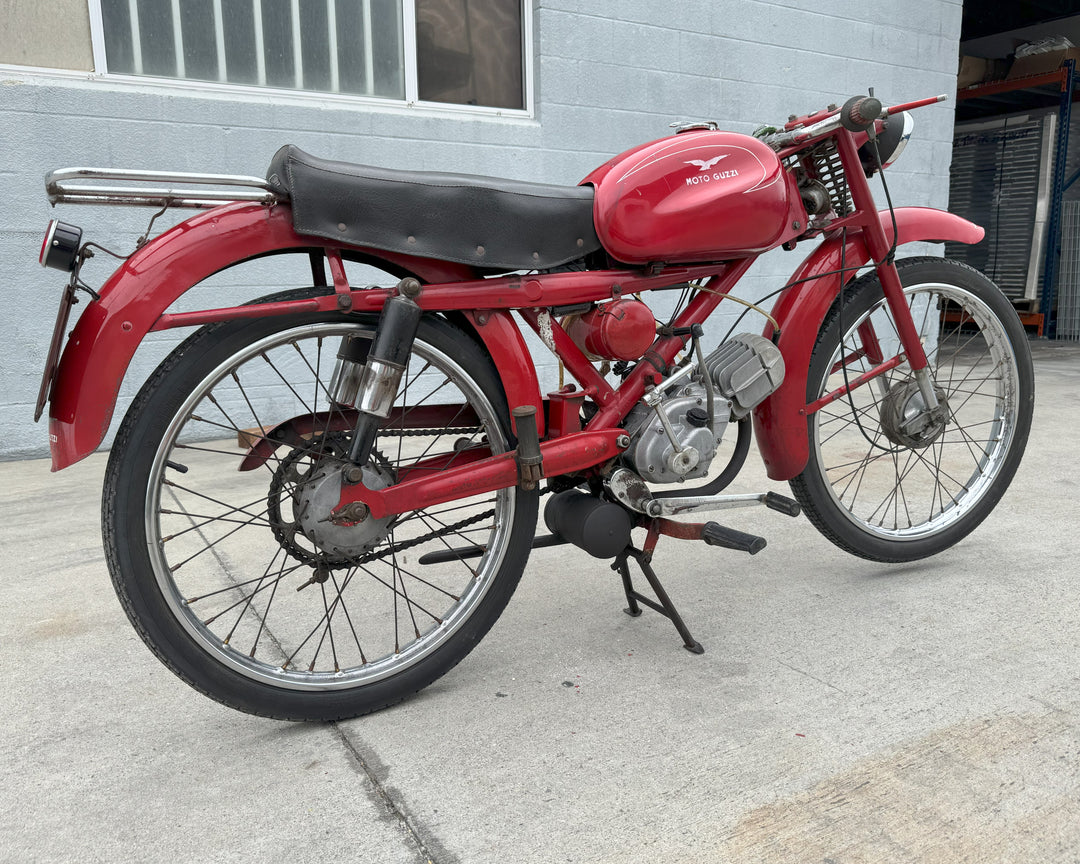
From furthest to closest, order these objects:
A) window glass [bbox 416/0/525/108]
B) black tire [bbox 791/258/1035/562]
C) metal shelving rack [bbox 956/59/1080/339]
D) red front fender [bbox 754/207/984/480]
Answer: metal shelving rack [bbox 956/59/1080/339]
window glass [bbox 416/0/525/108]
black tire [bbox 791/258/1035/562]
red front fender [bbox 754/207/984/480]

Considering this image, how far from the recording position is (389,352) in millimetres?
1602

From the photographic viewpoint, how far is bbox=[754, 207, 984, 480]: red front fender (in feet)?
7.14

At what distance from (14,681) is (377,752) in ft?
3.04

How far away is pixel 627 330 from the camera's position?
74.7 inches

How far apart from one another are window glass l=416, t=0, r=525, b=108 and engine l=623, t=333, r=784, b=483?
9.96ft

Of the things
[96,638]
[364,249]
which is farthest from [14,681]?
[364,249]

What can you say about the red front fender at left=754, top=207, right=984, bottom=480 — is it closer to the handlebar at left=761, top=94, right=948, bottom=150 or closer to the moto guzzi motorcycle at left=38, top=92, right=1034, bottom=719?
the moto guzzi motorcycle at left=38, top=92, right=1034, bottom=719

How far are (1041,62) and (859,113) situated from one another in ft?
26.2

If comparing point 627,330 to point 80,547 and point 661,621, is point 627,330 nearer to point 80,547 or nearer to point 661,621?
point 661,621

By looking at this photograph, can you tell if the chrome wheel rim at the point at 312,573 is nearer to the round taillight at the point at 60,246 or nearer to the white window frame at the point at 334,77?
the round taillight at the point at 60,246

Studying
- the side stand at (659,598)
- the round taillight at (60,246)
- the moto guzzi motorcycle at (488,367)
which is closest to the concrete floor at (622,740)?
the side stand at (659,598)

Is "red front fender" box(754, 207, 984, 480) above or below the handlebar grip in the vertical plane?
below

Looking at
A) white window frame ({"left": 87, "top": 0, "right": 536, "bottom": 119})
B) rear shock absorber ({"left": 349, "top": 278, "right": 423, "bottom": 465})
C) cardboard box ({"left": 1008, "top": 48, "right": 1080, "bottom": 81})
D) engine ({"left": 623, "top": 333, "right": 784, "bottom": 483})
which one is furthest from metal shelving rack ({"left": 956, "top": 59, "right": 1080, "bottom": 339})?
rear shock absorber ({"left": 349, "top": 278, "right": 423, "bottom": 465})

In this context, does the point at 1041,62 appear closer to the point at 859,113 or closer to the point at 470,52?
the point at 470,52
